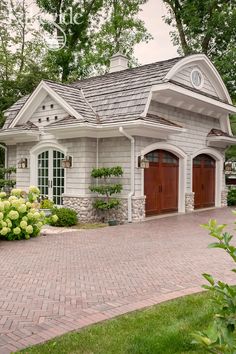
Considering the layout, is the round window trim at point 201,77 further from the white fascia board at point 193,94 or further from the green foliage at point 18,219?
the green foliage at point 18,219

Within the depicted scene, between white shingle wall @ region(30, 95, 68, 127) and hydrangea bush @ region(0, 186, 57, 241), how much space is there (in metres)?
4.97

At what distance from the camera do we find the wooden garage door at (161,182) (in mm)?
14203

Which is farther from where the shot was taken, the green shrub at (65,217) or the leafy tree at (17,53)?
the leafy tree at (17,53)

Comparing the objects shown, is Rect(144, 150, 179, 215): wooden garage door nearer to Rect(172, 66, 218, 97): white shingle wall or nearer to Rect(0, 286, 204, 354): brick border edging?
Rect(172, 66, 218, 97): white shingle wall

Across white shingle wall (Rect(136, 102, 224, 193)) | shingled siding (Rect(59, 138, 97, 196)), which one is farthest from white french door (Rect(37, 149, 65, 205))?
white shingle wall (Rect(136, 102, 224, 193))

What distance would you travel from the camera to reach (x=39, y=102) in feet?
50.3

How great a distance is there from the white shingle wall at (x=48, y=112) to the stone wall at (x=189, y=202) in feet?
20.2

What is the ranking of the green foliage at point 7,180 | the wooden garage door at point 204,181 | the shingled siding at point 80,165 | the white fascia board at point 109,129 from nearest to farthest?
A: the white fascia board at point 109,129
the shingled siding at point 80,165
the green foliage at point 7,180
the wooden garage door at point 204,181

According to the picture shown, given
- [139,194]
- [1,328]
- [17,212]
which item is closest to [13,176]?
[139,194]

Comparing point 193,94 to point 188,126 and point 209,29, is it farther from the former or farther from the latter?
point 209,29

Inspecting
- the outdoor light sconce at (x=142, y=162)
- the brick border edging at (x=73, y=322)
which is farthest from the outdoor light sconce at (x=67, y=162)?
the brick border edging at (x=73, y=322)

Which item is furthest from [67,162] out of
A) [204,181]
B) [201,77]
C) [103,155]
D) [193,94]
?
[204,181]

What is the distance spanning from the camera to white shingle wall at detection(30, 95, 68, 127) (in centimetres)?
1445

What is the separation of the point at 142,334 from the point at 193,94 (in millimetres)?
11804
